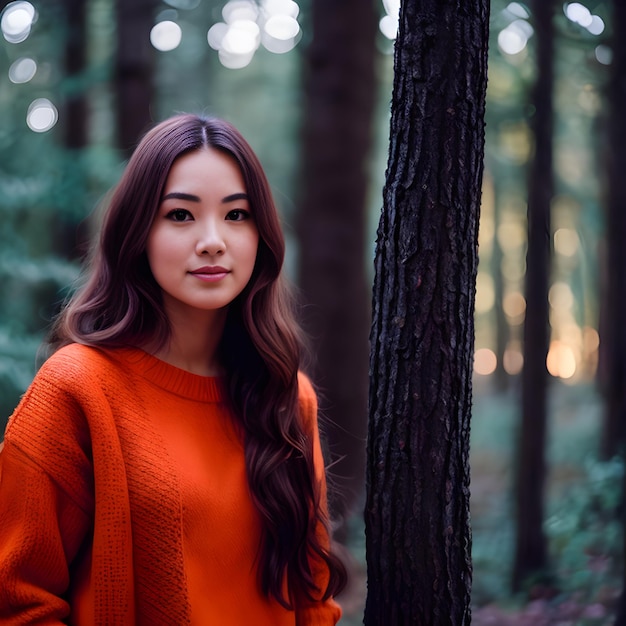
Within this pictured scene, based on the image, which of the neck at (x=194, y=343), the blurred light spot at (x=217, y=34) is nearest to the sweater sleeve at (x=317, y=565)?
the neck at (x=194, y=343)

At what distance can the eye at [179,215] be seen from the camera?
215 centimetres

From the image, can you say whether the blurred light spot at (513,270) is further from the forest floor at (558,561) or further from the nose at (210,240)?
the nose at (210,240)

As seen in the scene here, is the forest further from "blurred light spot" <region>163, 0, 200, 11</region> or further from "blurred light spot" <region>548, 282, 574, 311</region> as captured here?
"blurred light spot" <region>548, 282, 574, 311</region>

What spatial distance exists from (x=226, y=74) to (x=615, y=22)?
12.7 meters

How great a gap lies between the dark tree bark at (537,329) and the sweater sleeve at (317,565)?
343 cm

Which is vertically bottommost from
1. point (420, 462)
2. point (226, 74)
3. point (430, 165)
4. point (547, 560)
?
point (547, 560)

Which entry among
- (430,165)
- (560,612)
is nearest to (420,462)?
(430,165)

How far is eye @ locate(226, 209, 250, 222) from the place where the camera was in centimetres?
221

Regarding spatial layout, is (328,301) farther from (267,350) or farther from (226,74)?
(226,74)

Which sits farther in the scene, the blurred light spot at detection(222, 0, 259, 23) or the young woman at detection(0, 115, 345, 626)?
the blurred light spot at detection(222, 0, 259, 23)

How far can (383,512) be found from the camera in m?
2.21

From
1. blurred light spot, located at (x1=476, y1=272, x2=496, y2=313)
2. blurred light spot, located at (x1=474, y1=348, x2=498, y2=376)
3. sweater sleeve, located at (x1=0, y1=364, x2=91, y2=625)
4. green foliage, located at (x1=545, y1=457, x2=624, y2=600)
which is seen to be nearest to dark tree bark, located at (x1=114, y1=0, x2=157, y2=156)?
sweater sleeve, located at (x1=0, y1=364, x2=91, y2=625)

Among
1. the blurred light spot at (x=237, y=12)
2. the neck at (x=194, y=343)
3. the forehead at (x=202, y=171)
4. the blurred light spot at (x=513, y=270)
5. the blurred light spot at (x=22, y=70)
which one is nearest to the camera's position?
the forehead at (x=202, y=171)

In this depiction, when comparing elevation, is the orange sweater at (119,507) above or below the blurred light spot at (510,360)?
above
